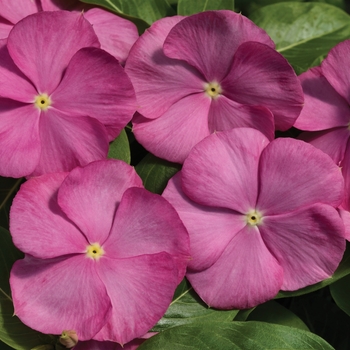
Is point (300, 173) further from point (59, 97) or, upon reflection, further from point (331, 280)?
point (59, 97)

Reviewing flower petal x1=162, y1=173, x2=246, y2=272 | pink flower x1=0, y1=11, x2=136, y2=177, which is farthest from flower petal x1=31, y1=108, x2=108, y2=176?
flower petal x1=162, y1=173, x2=246, y2=272

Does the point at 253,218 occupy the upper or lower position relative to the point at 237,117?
lower

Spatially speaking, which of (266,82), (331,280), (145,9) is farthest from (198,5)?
(331,280)

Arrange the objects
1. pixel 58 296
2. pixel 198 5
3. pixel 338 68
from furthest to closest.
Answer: pixel 198 5 < pixel 338 68 < pixel 58 296

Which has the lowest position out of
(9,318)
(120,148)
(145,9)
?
(9,318)

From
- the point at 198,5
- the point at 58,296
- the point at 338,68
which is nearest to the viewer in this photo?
the point at 58,296

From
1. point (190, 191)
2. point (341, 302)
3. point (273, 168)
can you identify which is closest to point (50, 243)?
point (190, 191)

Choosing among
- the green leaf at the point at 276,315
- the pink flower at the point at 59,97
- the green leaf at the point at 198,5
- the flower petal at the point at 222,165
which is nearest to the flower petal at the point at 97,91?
the pink flower at the point at 59,97

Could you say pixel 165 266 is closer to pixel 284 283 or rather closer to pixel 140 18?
pixel 284 283
